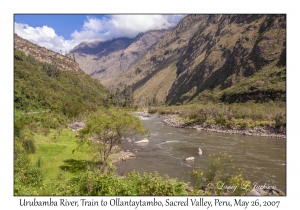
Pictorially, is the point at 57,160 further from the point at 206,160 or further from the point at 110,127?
the point at 206,160

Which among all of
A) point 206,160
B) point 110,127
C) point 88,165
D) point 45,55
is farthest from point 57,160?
point 45,55

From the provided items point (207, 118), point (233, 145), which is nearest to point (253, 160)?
point (233, 145)

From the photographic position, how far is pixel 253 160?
1339 inches

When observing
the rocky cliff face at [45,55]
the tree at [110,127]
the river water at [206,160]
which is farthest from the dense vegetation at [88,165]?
the rocky cliff face at [45,55]

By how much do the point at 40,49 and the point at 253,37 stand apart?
156 m

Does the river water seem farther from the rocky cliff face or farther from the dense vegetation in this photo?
the rocky cliff face

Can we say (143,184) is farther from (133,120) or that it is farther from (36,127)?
(36,127)

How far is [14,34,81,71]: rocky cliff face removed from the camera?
15112 cm

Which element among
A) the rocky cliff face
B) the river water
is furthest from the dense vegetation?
the rocky cliff face

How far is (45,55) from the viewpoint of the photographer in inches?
6422

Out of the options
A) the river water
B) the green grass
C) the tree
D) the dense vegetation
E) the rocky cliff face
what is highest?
the rocky cliff face

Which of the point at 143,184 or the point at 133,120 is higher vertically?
the point at 133,120

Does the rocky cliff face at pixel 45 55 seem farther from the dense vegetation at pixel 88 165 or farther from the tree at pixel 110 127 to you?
the tree at pixel 110 127

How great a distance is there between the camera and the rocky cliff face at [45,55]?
151125mm
